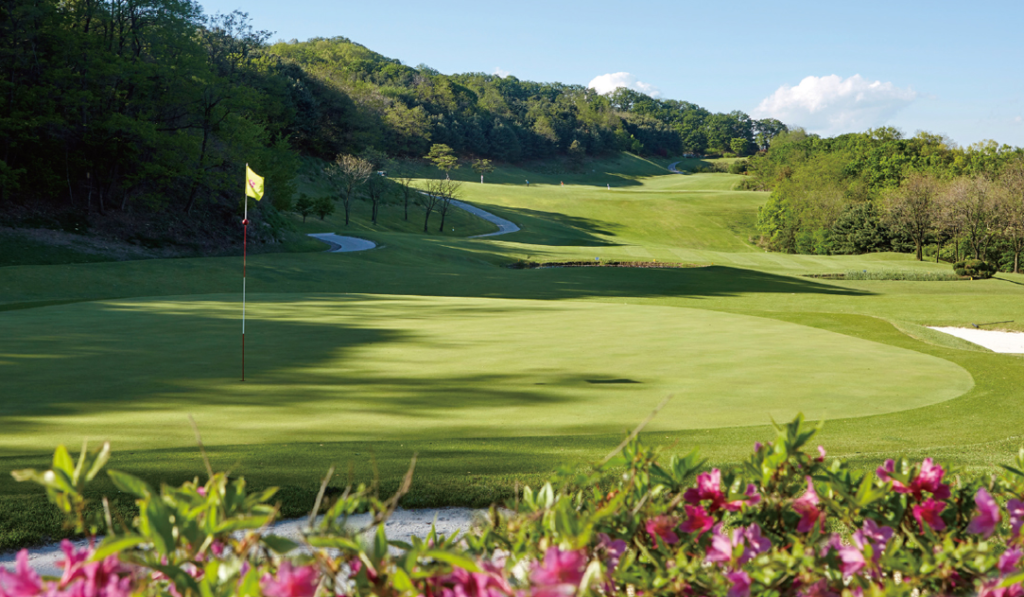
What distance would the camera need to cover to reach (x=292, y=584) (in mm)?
1496

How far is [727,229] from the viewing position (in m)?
79.2

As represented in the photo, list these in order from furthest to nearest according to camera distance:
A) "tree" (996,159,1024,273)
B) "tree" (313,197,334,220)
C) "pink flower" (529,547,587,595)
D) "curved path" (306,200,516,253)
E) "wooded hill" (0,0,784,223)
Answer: "tree" (313,197,334,220)
"tree" (996,159,1024,273)
"curved path" (306,200,516,253)
"wooded hill" (0,0,784,223)
"pink flower" (529,547,587,595)

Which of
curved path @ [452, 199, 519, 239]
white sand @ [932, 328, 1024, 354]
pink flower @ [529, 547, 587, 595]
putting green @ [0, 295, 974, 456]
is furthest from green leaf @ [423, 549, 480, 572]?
curved path @ [452, 199, 519, 239]

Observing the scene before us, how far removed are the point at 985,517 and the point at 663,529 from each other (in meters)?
0.97

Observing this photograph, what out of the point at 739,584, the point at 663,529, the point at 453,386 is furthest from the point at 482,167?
the point at 739,584

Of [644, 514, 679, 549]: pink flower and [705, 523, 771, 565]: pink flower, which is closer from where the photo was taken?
[705, 523, 771, 565]: pink flower

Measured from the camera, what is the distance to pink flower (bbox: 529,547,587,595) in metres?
1.42

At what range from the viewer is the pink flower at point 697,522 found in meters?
2.22

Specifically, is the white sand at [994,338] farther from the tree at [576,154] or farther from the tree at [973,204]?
the tree at [576,154]

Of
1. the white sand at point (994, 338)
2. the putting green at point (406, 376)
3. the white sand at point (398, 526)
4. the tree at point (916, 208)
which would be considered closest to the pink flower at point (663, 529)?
the white sand at point (398, 526)

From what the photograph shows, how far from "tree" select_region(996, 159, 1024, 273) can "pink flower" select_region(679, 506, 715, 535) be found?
62.0m

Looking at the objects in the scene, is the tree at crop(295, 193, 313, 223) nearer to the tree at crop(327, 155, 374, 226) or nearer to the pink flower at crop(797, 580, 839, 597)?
the tree at crop(327, 155, 374, 226)

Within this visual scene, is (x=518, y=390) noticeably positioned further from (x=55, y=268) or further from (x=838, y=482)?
(x=55, y=268)

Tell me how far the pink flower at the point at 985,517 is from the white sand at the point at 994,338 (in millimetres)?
18555
